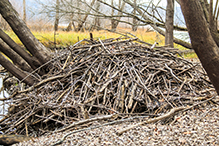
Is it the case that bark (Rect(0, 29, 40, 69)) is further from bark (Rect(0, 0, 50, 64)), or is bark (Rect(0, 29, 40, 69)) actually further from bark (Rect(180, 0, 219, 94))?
bark (Rect(180, 0, 219, 94))

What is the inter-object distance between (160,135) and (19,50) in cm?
316

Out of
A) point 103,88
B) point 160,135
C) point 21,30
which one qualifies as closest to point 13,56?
point 21,30

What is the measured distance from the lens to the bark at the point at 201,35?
1.51 meters

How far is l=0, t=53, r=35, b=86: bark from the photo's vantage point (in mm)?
3627

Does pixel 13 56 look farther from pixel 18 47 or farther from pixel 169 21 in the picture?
pixel 169 21

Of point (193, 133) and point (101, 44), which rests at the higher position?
point (101, 44)

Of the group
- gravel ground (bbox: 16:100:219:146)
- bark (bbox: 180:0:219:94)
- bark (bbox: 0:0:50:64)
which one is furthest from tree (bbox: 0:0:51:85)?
bark (bbox: 180:0:219:94)

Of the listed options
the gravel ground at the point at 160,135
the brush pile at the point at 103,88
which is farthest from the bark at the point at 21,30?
the gravel ground at the point at 160,135

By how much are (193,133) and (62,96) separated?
2.06 meters

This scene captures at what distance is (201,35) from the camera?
1518 millimetres

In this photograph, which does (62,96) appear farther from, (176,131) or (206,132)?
(206,132)

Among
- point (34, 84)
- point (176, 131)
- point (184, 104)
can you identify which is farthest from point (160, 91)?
point (34, 84)

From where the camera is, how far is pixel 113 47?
4180mm

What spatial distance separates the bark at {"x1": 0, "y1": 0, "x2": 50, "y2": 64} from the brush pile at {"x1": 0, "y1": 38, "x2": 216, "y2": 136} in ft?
0.91
